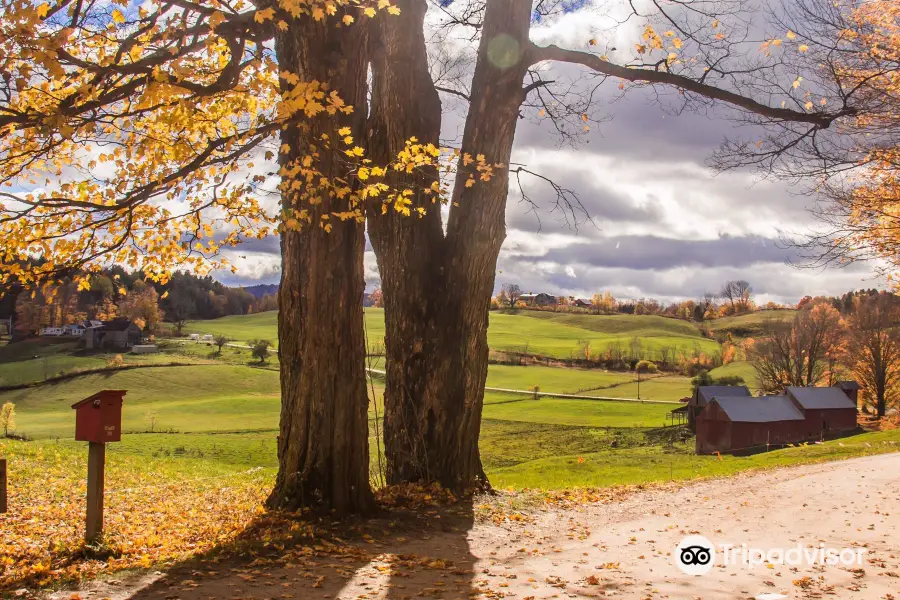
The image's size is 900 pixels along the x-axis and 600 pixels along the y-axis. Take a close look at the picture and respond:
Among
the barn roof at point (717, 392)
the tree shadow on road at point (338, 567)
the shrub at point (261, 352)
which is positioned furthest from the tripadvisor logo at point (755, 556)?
the shrub at point (261, 352)

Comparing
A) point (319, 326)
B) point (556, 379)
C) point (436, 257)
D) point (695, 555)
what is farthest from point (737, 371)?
point (319, 326)

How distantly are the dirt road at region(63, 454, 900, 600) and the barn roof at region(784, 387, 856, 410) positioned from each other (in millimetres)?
46390

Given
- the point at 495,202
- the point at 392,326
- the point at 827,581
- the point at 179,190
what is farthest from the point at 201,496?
the point at 827,581

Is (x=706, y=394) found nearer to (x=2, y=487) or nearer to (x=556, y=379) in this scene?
(x=556, y=379)

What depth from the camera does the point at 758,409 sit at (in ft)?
162

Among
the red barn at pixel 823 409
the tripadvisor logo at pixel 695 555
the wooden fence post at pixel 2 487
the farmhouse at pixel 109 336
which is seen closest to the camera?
the wooden fence post at pixel 2 487

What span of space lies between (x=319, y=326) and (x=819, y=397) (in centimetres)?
5505

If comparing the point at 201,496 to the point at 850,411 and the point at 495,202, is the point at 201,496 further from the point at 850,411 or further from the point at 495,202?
the point at 850,411

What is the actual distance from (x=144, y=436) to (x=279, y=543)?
40606 millimetres

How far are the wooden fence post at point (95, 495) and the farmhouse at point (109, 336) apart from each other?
86191 millimetres

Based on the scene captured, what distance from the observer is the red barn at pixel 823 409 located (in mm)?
51938

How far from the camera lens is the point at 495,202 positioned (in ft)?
33.8

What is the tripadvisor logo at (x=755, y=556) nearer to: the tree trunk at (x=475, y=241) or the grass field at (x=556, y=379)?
the tree trunk at (x=475, y=241)

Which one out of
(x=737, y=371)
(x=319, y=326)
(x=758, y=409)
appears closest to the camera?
(x=319, y=326)
